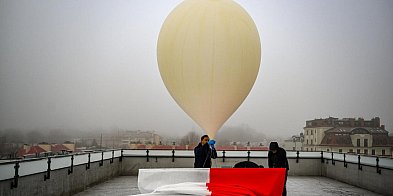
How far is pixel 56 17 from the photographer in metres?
9.77

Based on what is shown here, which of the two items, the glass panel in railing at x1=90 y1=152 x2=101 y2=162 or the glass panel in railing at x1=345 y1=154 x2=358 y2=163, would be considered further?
the glass panel in railing at x1=345 y1=154 x2=358 y2=163

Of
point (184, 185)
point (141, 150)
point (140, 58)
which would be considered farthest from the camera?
point (140, 58)

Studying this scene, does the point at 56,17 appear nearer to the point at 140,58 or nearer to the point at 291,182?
the point at 140,58

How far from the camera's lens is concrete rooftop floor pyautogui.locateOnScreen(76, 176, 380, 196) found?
7500mm

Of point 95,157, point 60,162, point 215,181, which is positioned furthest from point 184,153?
point 215,181

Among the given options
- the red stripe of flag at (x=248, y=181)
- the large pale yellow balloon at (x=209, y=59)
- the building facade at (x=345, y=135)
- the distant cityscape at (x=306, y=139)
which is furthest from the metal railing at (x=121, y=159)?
the red stripe of flag at (x=248, y=181)

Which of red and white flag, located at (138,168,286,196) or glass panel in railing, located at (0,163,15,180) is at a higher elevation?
red and white flag, located at (138,168,286,196)

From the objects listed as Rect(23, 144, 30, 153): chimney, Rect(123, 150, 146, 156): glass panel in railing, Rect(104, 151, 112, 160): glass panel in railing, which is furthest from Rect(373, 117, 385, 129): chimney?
Rect(23, 144, 30, 153): chimney

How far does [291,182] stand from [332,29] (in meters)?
5.24

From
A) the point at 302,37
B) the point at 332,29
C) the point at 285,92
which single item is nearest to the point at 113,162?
the point at 285,92

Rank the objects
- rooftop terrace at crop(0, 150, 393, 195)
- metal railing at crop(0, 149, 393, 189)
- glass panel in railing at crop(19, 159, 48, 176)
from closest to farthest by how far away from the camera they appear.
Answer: metal railing at crop(0, 149, 393, 189)
glass panel in railing at crop(19, 159, 48, 176)
rooftop terrace at crop(0, 150, 393, 195)

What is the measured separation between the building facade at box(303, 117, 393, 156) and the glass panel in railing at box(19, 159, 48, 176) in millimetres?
7497

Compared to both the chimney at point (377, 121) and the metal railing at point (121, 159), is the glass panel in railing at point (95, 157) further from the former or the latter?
the chimney at point (377, 121)

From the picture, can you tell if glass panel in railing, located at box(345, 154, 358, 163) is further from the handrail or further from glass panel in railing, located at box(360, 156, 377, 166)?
glass panel in railing, located at box(360, 156, 377, 166)
